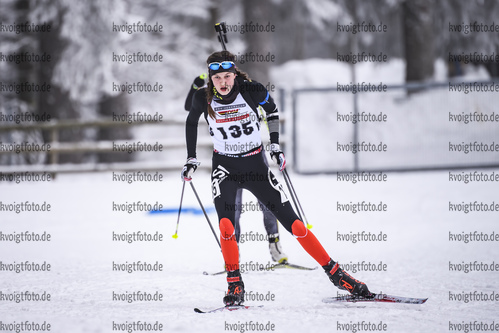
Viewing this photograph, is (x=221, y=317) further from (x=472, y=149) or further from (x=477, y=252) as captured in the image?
(x=472, y=149)

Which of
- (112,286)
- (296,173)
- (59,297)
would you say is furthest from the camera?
(296,173)

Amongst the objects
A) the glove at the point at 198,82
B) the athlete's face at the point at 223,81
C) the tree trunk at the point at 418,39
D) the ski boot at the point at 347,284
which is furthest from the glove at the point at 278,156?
the tree trunk at the point at 418,39

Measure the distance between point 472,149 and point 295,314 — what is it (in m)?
10.8

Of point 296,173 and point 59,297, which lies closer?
point 59,297

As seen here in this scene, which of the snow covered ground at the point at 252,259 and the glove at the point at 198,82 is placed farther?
the glove at the point at 198,82

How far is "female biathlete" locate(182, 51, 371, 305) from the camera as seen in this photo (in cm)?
482

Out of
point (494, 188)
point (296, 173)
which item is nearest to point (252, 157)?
point (494, 188)

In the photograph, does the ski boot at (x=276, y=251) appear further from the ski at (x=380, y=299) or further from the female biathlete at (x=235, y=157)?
the ski at (x=380, y=299)

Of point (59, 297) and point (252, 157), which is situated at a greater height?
point (252, 157)

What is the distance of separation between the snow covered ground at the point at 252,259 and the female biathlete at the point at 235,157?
0.54 metres

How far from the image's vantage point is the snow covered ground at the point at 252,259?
4.21 meters

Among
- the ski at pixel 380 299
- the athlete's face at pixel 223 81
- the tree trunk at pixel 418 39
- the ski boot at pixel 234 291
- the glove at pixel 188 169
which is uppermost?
the tree trunk at pixel 418 39

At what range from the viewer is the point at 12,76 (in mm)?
17859

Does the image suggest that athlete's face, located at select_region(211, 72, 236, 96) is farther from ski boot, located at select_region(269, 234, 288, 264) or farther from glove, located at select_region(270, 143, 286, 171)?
ski boot, located at select_region(269, 234, 288, 264)
